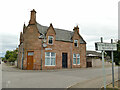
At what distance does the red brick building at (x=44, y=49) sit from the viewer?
20375 millimetres

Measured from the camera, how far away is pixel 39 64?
20.0 meters

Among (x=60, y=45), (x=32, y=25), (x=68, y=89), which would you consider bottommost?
(x=68, y=89)

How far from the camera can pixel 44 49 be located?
20656 mm

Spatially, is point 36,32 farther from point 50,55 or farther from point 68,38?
point 68,38

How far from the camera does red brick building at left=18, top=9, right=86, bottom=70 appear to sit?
20375 millimetres

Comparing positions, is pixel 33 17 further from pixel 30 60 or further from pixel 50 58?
pixel 50 58

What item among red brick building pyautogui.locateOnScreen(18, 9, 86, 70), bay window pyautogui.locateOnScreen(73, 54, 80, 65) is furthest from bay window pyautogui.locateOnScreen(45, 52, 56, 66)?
bay window pyautogui.locateOnScreen(73, 54, 80, 65)

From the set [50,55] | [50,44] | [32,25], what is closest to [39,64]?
[50,55]

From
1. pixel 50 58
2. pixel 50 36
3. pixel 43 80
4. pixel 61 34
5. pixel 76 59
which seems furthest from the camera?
pixel 61 34

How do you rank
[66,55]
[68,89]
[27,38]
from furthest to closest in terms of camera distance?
[66,55] → [27,38] → [68,89]

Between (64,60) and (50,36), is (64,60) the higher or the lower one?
the lower one

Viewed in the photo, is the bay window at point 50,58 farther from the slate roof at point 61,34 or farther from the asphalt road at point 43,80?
the asphalt road at point 43,80

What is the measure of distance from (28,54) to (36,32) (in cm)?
427

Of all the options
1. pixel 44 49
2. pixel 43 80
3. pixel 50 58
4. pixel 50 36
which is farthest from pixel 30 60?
pixel 43 80
